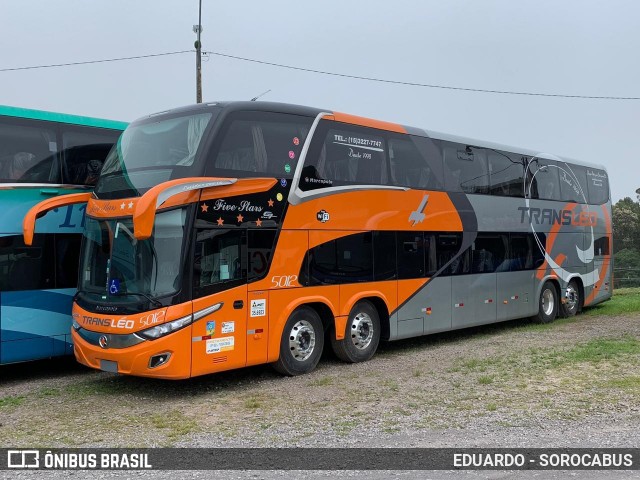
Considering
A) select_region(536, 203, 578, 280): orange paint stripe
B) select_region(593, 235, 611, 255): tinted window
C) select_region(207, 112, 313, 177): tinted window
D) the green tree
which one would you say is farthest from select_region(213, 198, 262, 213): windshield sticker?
the green tree

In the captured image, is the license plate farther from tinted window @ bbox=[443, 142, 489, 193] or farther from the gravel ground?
tinted window @ bbox=[443, 142, 489, 193]

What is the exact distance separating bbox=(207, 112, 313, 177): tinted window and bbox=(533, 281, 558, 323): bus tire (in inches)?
337

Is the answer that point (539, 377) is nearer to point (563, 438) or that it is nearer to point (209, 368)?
point (563, 438)

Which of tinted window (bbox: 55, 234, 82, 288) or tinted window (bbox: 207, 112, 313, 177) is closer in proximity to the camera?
tinted window (bbox: 207, 112, 313, 177)

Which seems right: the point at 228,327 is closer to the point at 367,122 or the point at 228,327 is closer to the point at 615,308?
the point at 367,122

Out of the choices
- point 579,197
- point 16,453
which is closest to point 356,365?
point 16,453

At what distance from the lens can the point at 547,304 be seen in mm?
16328

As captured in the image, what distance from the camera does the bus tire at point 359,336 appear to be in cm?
1088

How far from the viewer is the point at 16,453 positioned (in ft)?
21.2

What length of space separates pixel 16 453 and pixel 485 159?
10543mm

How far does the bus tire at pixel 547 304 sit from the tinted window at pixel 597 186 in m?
2.90

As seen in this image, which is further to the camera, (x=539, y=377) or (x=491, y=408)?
(x=539, y=377)

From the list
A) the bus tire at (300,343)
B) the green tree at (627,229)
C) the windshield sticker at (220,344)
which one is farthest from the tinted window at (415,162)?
the green tree at (627,229)

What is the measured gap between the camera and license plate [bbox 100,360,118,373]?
8.48m
